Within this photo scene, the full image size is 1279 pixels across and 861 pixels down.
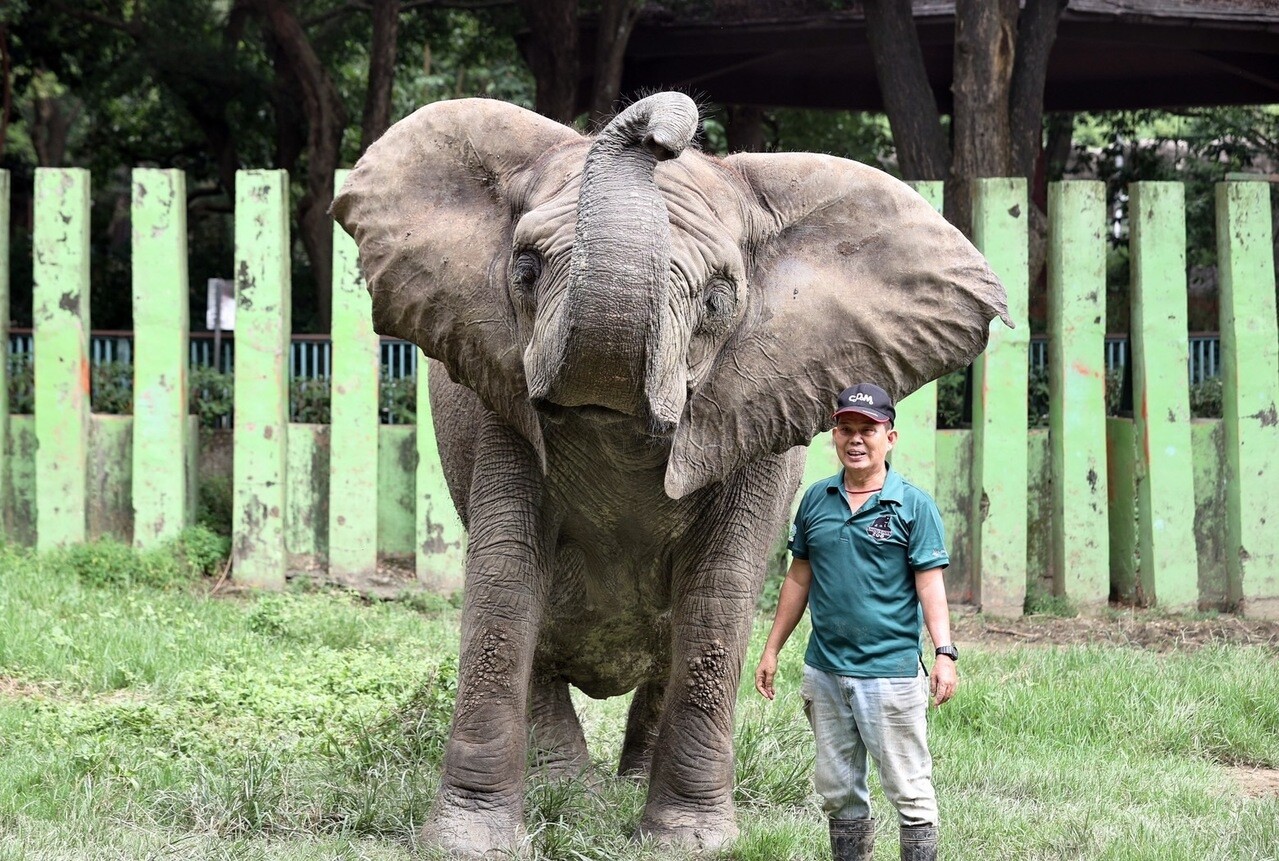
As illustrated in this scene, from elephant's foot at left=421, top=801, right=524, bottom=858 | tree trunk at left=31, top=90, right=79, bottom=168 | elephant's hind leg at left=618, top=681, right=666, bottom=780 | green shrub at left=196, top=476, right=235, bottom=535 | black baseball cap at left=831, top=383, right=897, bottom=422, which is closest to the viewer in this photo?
black baseball cap at left=831, top=383, right=897, bottom=422

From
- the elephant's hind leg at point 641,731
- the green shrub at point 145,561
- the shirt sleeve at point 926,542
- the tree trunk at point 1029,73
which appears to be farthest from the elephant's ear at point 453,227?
the tree trunk at point 1029,73

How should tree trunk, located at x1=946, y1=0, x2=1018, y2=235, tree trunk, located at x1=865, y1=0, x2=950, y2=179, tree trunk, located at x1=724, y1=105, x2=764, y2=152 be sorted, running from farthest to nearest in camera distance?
tree trunk, located at x1=724, y1=105, x2=764, y2=152 → tree trunk, located at x1=865, y1=0, x2=950, y2=179 → tree trunk, located at x1=946, y1=0, x2=1018, y2=235

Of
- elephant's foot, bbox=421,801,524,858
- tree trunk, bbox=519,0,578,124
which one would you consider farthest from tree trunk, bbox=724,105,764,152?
elephant's foot, bbox=421,801,524,858

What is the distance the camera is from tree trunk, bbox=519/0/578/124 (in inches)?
492

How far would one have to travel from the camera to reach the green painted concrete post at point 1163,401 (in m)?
9.10

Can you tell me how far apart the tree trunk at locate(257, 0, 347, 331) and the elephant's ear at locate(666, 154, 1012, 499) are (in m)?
8.82

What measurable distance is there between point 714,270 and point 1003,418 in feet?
17.4

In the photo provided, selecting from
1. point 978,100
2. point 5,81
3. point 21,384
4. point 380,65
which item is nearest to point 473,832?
point 21,384

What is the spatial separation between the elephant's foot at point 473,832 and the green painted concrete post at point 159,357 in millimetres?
5105

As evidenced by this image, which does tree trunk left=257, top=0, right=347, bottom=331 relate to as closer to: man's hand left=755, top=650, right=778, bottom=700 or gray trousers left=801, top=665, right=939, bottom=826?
man's hand left=755, top=650, right=778, bottom=700

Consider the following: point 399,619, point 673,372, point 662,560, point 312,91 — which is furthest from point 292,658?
point 312,91

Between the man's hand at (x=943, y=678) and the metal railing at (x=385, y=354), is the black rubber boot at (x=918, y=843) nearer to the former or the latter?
the man's hand at (x=943, y=678)

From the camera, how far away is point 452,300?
4.44 metres

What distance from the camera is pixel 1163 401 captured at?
9.11m
